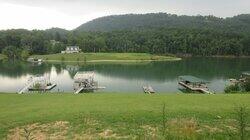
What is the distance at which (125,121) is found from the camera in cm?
1576

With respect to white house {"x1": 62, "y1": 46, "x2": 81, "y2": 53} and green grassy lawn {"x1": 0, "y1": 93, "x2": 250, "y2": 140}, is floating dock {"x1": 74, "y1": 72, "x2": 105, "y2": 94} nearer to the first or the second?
green grassy lawn {"x1": 0, "y1": 93, "x2": 250, "y2": 140}

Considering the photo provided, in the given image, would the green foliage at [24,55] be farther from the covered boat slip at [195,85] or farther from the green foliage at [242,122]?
the green foliage at [242,122]

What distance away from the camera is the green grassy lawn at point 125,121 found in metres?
14.0

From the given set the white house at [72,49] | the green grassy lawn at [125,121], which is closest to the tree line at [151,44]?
the white house at [72,49]

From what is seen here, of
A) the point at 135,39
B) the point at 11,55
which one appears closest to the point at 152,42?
the point at 135,39

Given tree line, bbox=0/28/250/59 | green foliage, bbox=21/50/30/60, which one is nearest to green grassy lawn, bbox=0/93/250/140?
green foliage, bbox=21/50/30/60

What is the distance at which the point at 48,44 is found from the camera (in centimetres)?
13812

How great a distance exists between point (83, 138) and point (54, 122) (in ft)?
9.15

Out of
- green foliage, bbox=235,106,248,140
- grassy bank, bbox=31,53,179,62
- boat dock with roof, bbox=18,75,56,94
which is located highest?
green foliage, bbox=235,106,248,140

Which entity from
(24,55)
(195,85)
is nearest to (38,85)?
(195,85)

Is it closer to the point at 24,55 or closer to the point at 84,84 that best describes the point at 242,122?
the point at 84,84

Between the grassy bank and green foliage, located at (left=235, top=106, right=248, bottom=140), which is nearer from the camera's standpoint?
green foliage, located at (left=235, top=106, right=248, bottom=140)

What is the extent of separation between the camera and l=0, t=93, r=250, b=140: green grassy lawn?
1403 centimetres

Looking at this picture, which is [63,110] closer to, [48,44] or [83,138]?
[83,138]
